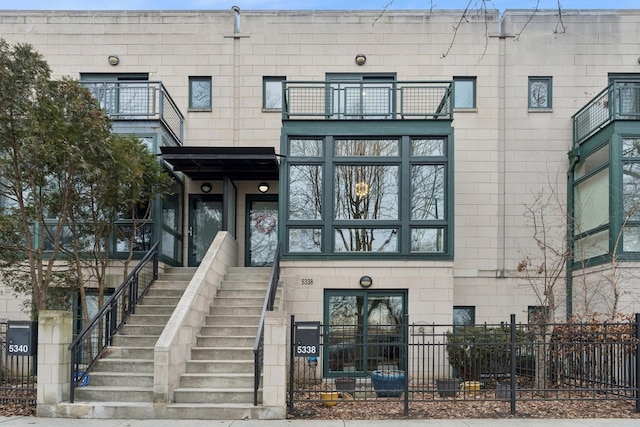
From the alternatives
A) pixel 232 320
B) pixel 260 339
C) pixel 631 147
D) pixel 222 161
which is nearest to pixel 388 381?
pixel 260 339

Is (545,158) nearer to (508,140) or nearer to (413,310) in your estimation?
(508,140)

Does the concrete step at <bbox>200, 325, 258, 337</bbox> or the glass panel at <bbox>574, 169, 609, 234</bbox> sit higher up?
the glass panel at <bbox>574, 169, 609, 234</bbox>

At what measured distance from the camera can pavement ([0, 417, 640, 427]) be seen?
8828mm

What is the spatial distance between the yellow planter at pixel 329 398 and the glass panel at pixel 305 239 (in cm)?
432

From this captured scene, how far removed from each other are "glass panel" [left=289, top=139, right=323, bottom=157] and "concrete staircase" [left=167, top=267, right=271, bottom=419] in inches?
112

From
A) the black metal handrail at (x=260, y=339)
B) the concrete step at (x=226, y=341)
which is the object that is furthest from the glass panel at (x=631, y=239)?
the concrete step at (x=226, y=341)

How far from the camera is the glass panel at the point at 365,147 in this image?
1401 centimetres

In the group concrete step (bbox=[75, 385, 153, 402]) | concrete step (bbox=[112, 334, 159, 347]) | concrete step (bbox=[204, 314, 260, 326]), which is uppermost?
concrete step (bbox=[204, 314, 260, 326])

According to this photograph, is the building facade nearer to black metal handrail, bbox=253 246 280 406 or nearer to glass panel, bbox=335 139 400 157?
glass panel, bbox=335 139 400 157

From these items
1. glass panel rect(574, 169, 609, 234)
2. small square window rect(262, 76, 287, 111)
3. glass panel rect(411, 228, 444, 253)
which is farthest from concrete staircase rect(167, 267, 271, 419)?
glass panel rect(574, 169, 609, 234)

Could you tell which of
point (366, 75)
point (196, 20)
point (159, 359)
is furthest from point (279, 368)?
point (196, 20)

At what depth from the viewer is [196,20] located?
16.5 meters

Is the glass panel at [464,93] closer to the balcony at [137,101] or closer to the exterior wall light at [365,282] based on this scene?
the exterior wall light at [365,282]

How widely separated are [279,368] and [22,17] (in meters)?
13.0
